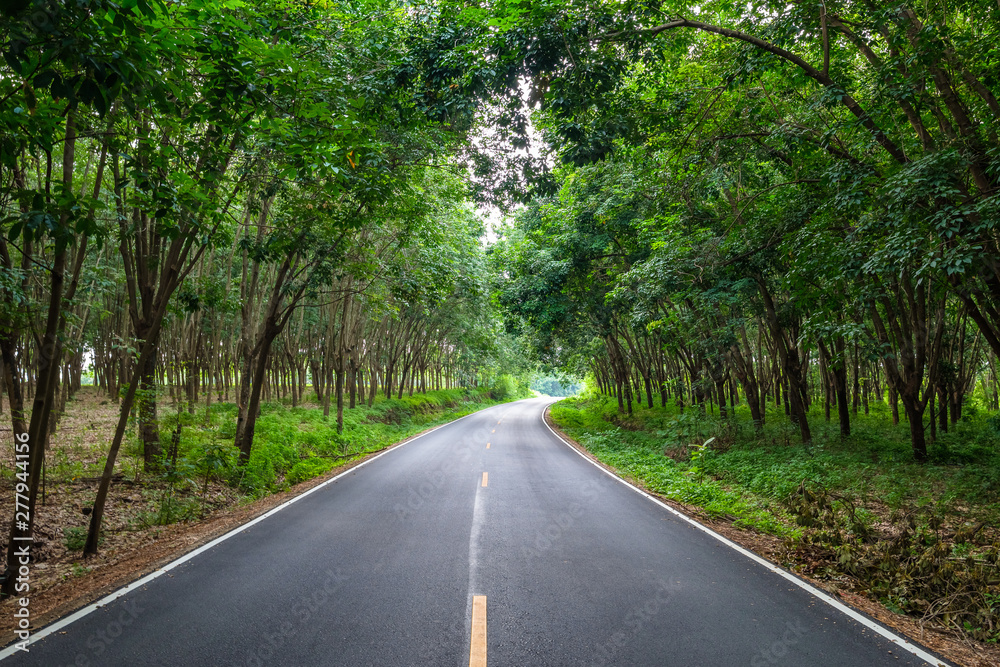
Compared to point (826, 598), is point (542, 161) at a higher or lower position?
higher

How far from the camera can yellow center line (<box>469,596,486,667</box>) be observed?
12.7 ft

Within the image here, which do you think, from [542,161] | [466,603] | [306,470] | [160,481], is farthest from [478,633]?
[306,470]

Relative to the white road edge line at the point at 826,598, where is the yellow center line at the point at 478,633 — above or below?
above

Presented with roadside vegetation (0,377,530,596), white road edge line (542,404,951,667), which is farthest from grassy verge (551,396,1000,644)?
roadside vegetation (0,377,530,596)

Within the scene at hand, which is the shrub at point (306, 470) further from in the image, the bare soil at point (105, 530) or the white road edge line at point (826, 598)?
the white road edge line at point (826, 598)

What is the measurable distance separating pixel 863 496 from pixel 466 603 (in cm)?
760

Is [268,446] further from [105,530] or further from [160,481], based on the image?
[105,530]

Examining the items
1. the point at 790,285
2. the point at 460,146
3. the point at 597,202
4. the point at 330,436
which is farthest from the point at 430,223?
the point at 790,285

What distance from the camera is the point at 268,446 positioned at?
14109 millimetres

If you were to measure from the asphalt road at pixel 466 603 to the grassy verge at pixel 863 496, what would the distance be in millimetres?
1091

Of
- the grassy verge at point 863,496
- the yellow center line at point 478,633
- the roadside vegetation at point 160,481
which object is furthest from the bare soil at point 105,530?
the grassy verge at point 863,496

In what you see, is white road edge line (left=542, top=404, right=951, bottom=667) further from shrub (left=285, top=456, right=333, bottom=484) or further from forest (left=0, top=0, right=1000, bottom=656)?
shrub (left=285, top=456, right=333, bottom=484)

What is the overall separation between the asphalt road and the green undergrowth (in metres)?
3.02

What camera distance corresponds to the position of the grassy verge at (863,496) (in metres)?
5.40
